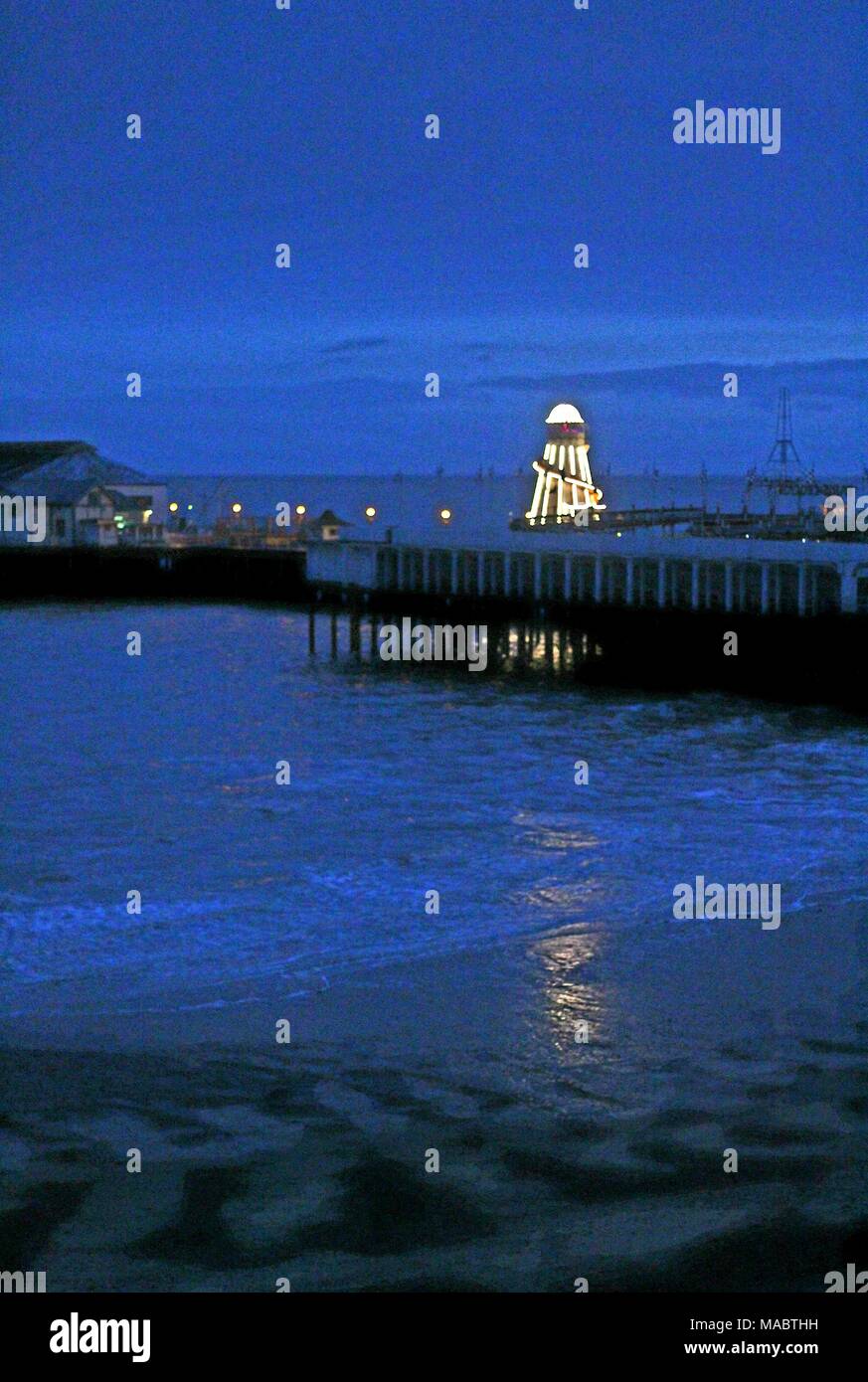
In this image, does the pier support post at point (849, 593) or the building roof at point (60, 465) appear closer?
the pier support post at point (849, 593)

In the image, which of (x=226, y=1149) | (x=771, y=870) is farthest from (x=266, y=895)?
(x=226, y=1149)

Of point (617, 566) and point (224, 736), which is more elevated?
point (617, 566)

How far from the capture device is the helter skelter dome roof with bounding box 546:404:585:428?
84.4 m

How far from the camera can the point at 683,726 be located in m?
35.8

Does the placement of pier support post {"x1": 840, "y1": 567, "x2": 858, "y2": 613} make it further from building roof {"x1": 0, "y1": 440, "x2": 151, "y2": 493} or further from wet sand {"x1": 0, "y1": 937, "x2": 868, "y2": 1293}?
building roof {"x1": 0, "y1": 440, "x2": 151, "y2": 493}

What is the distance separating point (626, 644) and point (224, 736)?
16.5m

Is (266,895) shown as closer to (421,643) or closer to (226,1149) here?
(226,1149)
